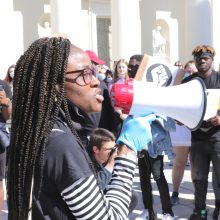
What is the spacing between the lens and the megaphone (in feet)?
6.50

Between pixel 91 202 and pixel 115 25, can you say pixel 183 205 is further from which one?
pixel 115 25

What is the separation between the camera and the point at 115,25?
13508 millimetres

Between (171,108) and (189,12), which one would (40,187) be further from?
(189,12)

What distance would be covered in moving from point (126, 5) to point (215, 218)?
402 inches

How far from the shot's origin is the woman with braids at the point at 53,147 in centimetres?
140

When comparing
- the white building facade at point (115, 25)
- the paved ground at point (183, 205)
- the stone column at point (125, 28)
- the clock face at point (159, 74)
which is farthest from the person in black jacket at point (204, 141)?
the stone column at point (125, 28)

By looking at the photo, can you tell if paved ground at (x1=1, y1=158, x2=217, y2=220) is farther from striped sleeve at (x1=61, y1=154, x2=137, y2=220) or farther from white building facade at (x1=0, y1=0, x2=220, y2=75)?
white building facade at (x1=0, y1=0, x2=220, y2=75)

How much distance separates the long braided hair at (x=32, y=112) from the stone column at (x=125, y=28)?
1188 centimetres

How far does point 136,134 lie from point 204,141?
2605 mm

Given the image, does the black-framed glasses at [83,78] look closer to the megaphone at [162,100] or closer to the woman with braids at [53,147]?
the woman with braids at [53,147]

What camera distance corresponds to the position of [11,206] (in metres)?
1.55

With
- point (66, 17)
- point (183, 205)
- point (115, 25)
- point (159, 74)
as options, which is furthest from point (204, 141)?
point (115, 25)

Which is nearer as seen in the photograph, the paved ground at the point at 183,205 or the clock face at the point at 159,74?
the clock face at the point at 159,74

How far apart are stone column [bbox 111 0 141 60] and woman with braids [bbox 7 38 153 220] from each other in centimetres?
1182
